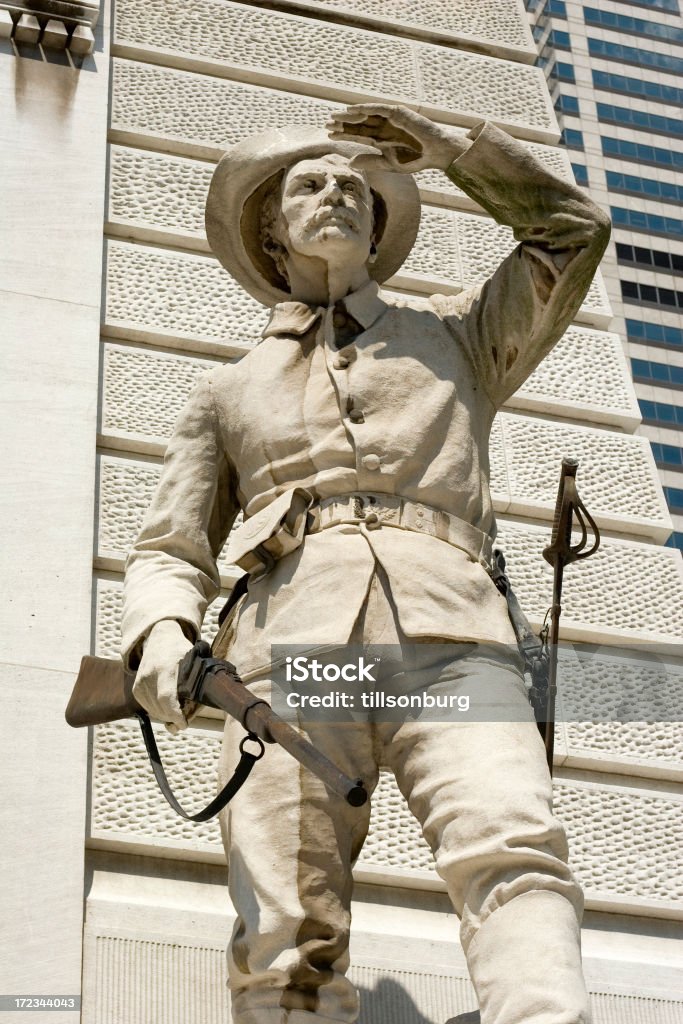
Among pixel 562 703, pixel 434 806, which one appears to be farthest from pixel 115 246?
pixel 434 806

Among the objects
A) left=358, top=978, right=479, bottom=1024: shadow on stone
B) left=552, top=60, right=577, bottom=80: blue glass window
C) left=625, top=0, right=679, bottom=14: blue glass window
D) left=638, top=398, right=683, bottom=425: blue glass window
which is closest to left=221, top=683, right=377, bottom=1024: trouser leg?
left=358, top=978, right=479, bottom=1024: shadow on stone

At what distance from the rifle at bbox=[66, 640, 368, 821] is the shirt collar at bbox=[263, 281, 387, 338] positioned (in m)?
0.92

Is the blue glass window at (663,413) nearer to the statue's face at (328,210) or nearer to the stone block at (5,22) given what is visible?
the stone block at (5,22)

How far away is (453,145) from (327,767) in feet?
5.12

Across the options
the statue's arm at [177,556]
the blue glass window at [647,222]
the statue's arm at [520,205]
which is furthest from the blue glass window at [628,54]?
the statue's arm at [177,556]

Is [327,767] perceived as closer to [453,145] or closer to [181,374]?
[453,145]

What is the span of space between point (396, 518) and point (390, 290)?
2572mm

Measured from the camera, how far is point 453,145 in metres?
4.02

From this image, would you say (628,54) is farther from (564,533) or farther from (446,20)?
(564,533)

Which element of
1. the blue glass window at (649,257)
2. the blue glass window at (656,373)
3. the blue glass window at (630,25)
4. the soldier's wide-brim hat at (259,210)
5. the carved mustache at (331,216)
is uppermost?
the blue glass window at (630,25)

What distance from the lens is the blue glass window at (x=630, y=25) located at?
3075 cm

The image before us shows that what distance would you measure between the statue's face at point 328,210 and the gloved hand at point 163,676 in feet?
3.39

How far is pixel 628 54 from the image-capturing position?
101ft

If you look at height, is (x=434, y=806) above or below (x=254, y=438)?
below
